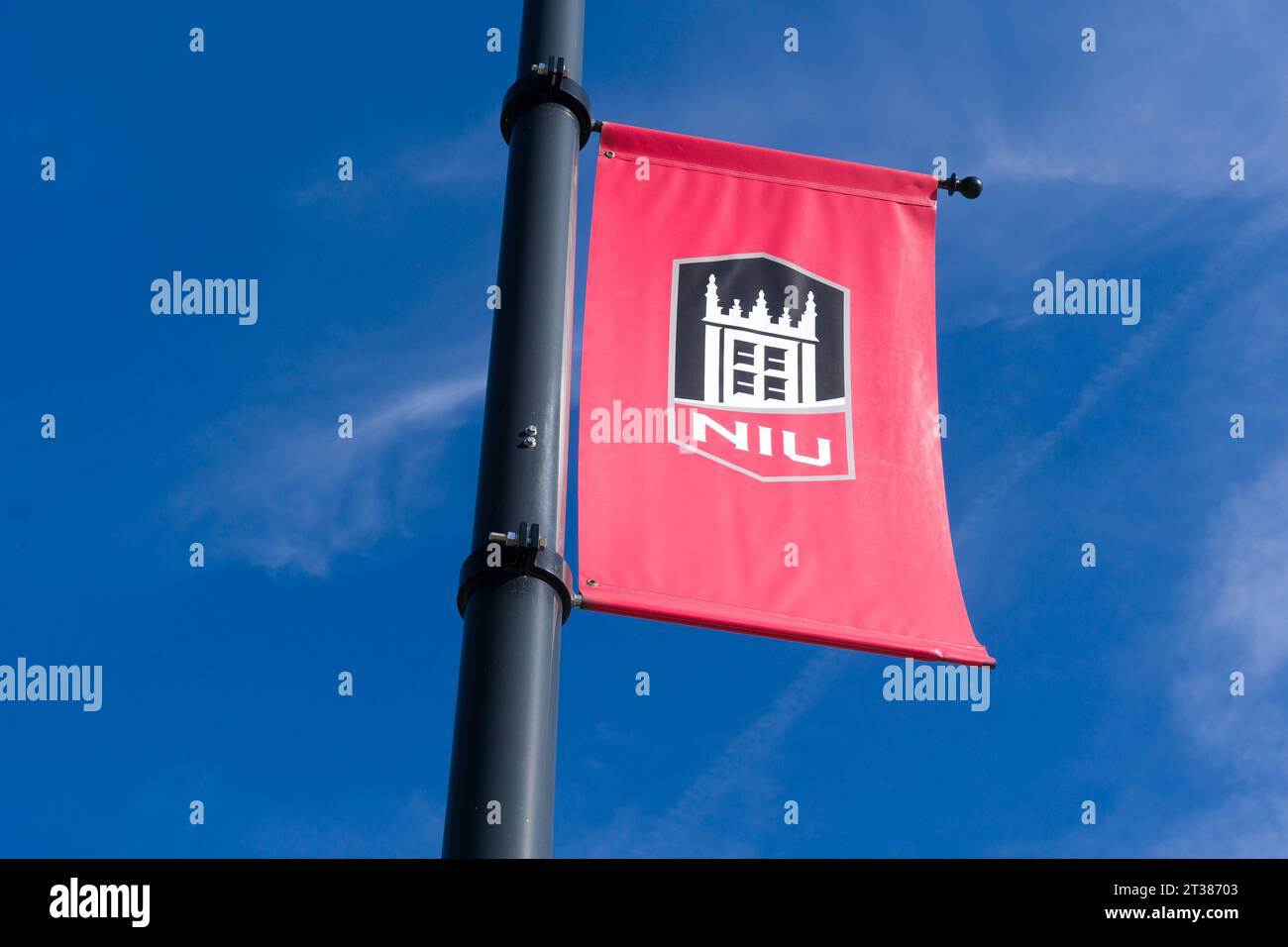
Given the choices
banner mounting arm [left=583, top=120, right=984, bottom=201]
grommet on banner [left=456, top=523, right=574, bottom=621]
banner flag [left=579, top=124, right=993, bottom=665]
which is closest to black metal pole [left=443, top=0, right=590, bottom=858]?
grommet on banner [left=456, top=523, right=574, bottom=621]

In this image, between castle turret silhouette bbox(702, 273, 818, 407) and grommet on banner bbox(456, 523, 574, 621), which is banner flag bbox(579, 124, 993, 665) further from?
grommet on banner bbox(456, 523, 574, 621)

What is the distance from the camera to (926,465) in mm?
5992

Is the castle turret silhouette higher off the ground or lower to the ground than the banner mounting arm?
lower

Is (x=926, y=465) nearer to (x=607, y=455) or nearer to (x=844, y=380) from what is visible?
(x=844, y=380)

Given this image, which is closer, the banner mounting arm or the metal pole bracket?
the metal pole bracket

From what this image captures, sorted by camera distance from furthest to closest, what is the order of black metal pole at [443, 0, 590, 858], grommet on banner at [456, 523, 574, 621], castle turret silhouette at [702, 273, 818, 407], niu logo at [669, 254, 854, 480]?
castle turret silhouette at [702, 273, 818, 407]
niu logo at [669, 254, 854, 480]
grommet on banner at [456, 523, 574, 621]
black metal pole at [443, 0, 590, 858]

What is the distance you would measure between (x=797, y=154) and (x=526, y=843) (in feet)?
11.5

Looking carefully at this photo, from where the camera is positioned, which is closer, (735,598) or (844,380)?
(735,598)

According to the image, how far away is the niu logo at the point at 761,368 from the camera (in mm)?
5645

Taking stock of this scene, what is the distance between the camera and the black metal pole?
4.11 metres

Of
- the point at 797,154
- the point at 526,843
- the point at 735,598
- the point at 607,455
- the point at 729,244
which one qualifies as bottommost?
the point at 526,843

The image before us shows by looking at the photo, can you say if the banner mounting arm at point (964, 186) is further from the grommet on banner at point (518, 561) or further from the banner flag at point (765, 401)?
the grommet on banner at point (518, 561)

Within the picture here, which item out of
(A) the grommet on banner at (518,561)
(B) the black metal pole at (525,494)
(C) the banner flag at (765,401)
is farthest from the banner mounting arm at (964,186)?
(A) the grommet on banner at (518,561)
